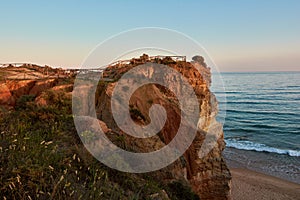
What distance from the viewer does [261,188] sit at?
60.0 ft

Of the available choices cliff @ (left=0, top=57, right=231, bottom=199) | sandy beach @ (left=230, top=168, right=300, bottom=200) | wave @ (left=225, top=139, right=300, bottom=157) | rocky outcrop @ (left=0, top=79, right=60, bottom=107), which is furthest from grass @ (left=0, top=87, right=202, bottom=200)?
wave @ (left=225, top=139, right=300, bottom=157)

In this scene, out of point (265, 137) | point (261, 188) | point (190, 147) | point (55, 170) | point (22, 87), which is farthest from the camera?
point (265, 137)

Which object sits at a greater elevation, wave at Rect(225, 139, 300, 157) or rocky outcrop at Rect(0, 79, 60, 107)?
rocky outcrop at Rect(0, 79, 60, 107)

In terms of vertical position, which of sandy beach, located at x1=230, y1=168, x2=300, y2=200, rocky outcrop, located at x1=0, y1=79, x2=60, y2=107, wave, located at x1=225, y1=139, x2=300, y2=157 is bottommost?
sandy beach, located at x1=230, y1=168, x2=300, y2=200

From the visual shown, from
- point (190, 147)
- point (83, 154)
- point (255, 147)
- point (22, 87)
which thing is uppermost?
point (22, 87)

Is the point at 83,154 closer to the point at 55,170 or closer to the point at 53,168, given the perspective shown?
the point at 55,170

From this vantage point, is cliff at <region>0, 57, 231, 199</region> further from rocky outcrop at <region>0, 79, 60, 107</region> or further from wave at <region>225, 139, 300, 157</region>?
wave at <region>225, 139, 300, 157</region>

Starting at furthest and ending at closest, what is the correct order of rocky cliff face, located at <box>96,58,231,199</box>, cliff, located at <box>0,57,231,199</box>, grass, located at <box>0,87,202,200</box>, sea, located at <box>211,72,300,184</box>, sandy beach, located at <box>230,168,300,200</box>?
sea, located at <box>211,72,300,184</box>, sandy beach, located at <box>230,168,300,200</box>, rocky cliff face, located at <box>96,58,231,199</box>, cliff, located at <box>0,57,231,199</box>, grass, located at <box>0,87,202,200</box>

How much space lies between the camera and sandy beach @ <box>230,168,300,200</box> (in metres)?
16.8

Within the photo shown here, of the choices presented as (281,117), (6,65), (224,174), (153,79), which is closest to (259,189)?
(224,174)

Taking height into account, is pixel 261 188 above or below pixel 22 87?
below

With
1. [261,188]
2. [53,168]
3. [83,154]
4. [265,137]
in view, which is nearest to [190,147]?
[83,154]

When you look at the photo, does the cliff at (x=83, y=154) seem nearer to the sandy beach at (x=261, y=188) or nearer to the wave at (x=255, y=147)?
the sandy beach at (x=261, y=188)

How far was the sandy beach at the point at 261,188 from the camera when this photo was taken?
662 inches
